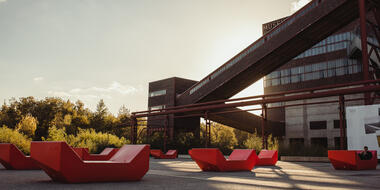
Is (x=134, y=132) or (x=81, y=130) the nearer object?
(x=81, y=130)

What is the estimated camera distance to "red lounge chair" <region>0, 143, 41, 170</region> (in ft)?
32.7

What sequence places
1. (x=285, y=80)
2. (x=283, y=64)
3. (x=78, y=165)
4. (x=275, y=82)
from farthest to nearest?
(x=275, y=82) < (x=285, y=80) < (x=283, y=64) < (x=78, y=165)

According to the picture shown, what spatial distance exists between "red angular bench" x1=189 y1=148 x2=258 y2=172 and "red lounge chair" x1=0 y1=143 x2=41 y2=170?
5.46 m

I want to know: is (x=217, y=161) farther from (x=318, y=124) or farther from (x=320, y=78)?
(x=320, y=78)

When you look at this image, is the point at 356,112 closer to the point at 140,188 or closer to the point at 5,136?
the point at 140,188

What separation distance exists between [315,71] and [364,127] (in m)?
30.3

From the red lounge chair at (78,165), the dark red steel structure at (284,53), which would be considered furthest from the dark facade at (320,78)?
the red lounge chair at (78,165)

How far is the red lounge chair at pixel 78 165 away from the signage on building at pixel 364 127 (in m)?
14.0

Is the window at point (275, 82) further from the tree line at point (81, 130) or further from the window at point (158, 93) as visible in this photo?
the window at point (158, 93)

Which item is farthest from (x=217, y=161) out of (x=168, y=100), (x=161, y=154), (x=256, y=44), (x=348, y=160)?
(x=168, y=100)

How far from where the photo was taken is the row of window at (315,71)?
4172 centimetres

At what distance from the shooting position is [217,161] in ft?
32.4

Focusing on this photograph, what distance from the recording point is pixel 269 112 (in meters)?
46.9

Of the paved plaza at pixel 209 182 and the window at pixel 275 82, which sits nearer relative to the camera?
the paved plaza at pixel 209 182
